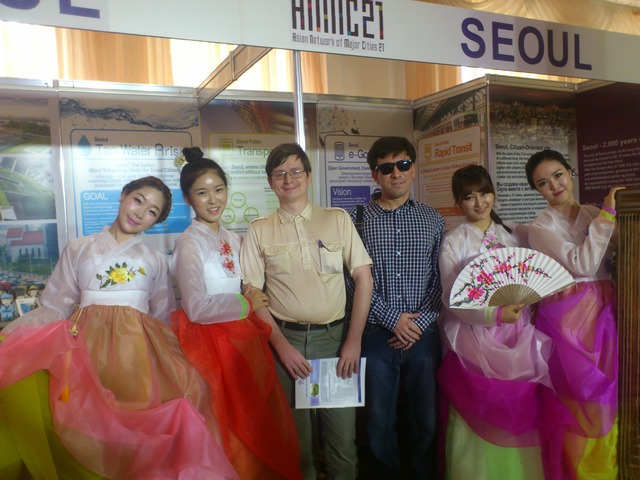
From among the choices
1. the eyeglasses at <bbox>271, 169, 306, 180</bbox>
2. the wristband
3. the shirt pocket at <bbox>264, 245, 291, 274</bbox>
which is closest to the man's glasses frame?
the eyeglasses at <bbox>271, 169, 306, 180</bbox>

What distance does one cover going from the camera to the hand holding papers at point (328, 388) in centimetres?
232

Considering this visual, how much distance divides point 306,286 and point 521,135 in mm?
2255

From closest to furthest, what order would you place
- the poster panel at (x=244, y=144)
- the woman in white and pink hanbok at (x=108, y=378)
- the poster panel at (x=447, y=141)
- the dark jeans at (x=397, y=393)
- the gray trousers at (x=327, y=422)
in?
the woman in white and pink hanbok at (x=108, y=378), the gray trousers at (x=327, y=422), the dark jeans at (x=397, y=393), the poster panel at (x=244, y=144), the poster panel at (x=447, y=141)

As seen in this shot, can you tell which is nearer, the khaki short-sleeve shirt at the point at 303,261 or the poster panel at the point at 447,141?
the khaki short-sleeve shirt at the point at 303,261

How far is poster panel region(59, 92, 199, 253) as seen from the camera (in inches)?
126

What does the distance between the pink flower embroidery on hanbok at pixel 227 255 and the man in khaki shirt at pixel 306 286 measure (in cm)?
6

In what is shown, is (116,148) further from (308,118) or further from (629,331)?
(629,331)

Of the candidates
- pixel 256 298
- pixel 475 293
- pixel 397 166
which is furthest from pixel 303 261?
pixel 475 293

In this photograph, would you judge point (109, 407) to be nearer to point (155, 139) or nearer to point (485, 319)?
point (485, 319)

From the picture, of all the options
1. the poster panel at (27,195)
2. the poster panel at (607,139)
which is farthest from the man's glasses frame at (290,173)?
the poster panel at (607,139)

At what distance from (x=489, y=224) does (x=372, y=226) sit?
0.53 m

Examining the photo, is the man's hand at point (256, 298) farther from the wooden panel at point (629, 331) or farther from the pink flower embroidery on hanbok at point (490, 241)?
the wooden panel at point (629, 331)

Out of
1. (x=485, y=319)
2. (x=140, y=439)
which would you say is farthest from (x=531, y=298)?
(x=140, y=439)

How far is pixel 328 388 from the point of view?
2344 mm
